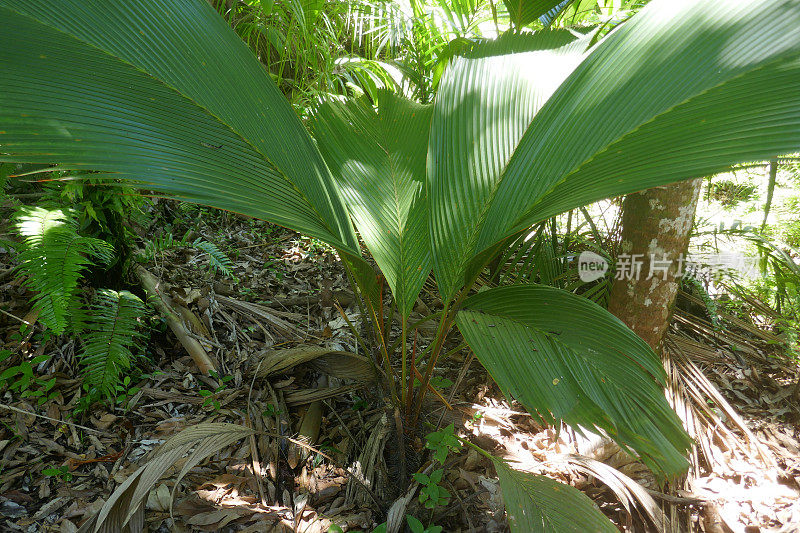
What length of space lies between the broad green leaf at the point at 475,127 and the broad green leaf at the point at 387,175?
0.38 feet

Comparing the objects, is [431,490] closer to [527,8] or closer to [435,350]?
[435,350]

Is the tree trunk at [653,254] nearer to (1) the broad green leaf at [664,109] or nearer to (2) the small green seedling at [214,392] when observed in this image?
(1) the broad green leaf at [664,109]

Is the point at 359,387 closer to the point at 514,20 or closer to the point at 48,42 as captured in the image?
the point at 48,42

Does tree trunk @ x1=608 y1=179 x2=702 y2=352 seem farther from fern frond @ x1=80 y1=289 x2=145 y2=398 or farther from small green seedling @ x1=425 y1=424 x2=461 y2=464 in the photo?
fern frond @ x1=80 y1=289 x2=145 y2=398

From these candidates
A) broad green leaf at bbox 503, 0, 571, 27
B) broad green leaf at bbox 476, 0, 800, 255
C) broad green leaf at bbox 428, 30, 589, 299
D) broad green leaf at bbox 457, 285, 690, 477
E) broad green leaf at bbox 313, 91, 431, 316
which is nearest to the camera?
broad green leaf at bbox 476, 0, 800, 255

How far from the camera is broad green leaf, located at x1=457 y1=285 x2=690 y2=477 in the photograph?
83 centimetres

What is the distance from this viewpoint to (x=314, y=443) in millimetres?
1328

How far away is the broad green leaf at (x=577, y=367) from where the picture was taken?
2.71 feet

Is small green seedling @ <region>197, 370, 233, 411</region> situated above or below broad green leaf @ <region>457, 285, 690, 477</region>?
below

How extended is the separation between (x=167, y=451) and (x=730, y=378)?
6.34ft

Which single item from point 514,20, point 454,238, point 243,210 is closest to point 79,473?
point 243,210

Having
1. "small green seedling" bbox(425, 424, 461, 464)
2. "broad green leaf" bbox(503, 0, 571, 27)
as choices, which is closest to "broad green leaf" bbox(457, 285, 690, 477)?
"small green seedling" bbox(425, 424, 461, 464)

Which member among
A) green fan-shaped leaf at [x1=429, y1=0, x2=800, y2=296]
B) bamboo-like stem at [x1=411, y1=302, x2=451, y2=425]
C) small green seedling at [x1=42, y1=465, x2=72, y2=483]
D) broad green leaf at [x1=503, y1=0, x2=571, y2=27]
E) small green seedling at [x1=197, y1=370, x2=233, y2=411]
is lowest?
small green seedling at [x1=42, y1=465, x2=72, y2=483]

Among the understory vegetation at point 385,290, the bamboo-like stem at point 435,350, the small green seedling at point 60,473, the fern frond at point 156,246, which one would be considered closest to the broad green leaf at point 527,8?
the understory vegetation at point 385,290
